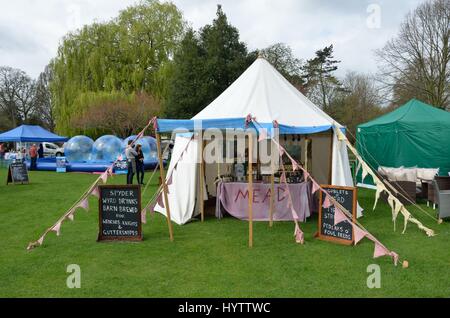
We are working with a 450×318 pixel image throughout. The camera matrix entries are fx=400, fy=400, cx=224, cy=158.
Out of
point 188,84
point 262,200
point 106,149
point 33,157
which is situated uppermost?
point 188,84

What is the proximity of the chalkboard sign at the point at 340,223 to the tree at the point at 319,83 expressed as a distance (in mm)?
26415

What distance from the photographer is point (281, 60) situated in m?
34.0

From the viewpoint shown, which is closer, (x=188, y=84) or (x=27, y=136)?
(x=188, y=84)

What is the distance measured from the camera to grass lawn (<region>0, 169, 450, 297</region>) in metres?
4.75

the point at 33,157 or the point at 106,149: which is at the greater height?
the point at 106,149

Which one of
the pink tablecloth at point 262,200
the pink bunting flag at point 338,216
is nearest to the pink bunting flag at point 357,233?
the pink bunting flag at point 338,216

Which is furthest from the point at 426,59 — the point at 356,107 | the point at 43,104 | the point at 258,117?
the point at 43,104

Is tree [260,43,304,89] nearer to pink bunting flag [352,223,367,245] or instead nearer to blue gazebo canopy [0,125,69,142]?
blue gazebo canopy [0,125,69,142]

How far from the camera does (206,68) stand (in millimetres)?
24281

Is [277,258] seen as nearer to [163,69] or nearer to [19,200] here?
[19,200]

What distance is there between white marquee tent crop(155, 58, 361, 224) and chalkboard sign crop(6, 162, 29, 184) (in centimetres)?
912

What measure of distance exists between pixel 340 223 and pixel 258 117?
2.90 m

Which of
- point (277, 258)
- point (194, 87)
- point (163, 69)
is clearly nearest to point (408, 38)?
point (194, 87)

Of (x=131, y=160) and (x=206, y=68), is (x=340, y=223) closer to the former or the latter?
(x=131, y=160)
